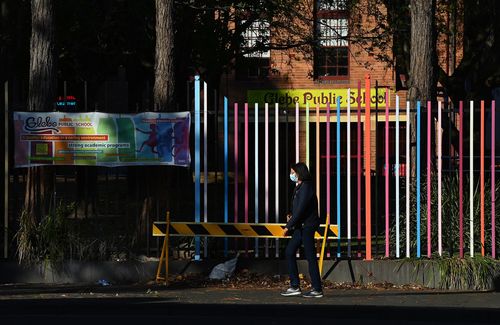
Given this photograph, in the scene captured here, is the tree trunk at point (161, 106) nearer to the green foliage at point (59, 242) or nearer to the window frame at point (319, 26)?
the green foliage at point (59, 242)

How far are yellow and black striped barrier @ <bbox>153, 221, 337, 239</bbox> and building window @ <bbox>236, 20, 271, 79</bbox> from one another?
1397cm

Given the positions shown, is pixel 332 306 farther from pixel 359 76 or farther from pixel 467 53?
pixel 359 76

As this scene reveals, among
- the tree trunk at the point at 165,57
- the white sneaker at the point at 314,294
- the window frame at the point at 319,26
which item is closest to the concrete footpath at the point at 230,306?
the white sneaker at the point at 314,294

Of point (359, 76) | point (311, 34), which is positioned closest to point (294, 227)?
point (311, 34)

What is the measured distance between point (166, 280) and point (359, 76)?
89.7ft

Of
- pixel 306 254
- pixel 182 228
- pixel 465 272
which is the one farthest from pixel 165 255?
pixel 465 272

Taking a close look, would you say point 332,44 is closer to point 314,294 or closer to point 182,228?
point 182,228

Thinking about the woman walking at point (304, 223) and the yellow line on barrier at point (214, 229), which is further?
the yellow line on barrier at point (214, 229)

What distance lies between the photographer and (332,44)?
3472 centimetres

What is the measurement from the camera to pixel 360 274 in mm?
13438

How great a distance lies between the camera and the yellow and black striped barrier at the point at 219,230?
13117mm

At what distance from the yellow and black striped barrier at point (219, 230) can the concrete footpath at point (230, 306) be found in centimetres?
66

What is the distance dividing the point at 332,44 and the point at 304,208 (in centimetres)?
2338

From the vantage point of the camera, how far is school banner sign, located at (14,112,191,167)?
1380 cm
